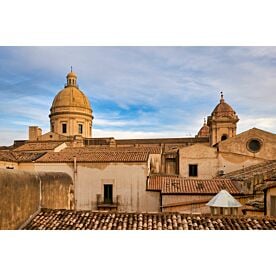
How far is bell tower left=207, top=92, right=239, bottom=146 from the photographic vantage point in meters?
19.0

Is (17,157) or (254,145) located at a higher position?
(254,145)

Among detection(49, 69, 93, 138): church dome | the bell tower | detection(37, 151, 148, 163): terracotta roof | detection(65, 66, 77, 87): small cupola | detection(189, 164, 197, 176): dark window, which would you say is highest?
detection(65, 66, 77, 87): small cupola

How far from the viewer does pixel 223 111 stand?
63.9 ft

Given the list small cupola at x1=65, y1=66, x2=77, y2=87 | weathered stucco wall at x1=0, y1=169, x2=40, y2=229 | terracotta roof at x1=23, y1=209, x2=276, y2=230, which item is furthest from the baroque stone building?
small cupola at x1=65, y1=66, x2=77, y2=87

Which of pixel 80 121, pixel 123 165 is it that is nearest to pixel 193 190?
pixel 123 165

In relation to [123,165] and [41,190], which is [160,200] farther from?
[41,190]

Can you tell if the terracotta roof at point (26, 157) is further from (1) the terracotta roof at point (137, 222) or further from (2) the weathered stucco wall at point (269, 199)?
(2) the weathered stucco wall at point (269, 199)

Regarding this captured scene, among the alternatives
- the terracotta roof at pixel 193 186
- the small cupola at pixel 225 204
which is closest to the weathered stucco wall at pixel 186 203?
the terracotta roof at pixel 193 186

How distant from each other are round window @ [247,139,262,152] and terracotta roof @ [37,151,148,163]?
679cm

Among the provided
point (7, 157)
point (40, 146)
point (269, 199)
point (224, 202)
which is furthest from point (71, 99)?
point (269, 199)

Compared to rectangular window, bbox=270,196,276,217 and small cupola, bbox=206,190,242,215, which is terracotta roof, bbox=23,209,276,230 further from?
rectangular window, bbox=270,196,276,217

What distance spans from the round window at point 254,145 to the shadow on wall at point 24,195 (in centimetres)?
1214

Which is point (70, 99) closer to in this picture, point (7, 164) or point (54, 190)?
point (7, 164)

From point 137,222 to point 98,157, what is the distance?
738 cm
